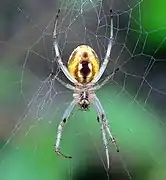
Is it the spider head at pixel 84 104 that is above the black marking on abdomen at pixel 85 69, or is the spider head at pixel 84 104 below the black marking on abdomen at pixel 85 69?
above

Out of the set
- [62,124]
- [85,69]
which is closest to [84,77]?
[85,69]

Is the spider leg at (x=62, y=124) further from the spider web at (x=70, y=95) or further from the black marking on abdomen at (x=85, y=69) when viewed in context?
the black marking on abdomen at (x=85, y=69)

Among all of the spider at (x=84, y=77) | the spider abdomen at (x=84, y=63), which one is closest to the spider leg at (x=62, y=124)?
the spider at (x=84, y=77)

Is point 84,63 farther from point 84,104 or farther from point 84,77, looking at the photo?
point 84,104

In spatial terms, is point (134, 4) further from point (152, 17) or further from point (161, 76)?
point (161, 76)

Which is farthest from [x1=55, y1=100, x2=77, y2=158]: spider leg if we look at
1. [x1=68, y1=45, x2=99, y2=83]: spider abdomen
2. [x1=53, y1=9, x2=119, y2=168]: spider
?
[x1=68, y1=45, x2=99, y2=83]: spider abdomen

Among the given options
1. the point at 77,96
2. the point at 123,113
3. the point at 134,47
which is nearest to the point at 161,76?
the point at 134,47
